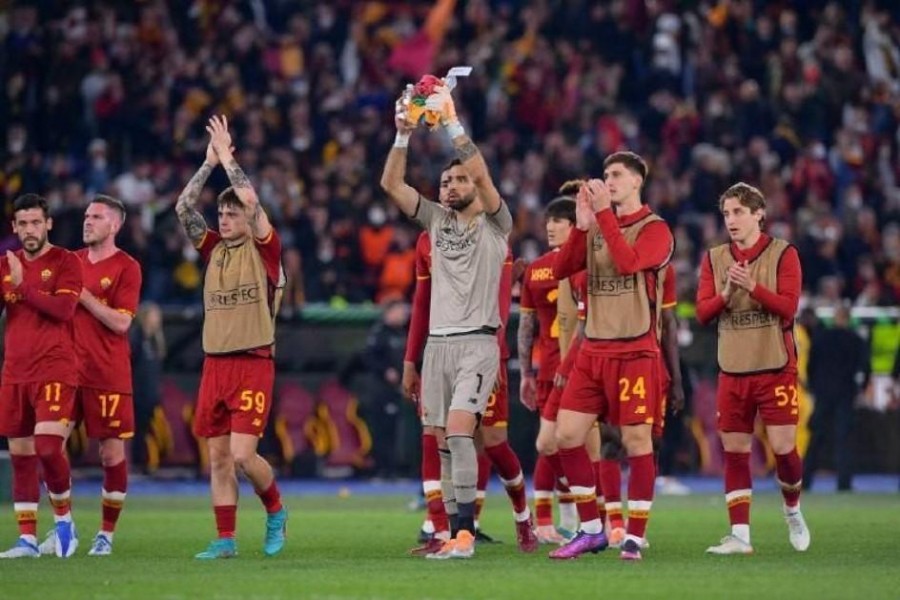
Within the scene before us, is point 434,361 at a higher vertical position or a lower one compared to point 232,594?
higher

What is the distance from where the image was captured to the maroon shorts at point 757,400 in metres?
14.0

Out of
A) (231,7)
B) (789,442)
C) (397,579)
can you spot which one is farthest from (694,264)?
(397,579)

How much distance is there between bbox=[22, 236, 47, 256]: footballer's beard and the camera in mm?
14016

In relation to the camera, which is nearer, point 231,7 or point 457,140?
point 457,140

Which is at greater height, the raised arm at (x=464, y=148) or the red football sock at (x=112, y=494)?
the raised arm at (x=464, y=148)

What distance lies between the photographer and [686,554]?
14.0 m

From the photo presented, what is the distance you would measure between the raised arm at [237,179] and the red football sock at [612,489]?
315cm

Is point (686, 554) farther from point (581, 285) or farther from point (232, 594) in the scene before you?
point (232, 594)

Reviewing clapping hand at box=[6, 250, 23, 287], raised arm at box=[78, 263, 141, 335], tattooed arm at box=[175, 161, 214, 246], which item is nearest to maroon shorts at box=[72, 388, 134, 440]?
raised arm at box=[78, 263, 141, 335]

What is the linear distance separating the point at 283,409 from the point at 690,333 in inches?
215

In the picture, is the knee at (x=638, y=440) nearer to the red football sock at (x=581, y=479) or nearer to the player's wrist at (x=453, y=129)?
the red football sock at (x=581, y=479)

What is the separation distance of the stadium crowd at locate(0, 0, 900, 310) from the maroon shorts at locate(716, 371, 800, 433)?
11.3 metres

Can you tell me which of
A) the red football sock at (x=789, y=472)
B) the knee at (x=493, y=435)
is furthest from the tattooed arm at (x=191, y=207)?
the red football sock at (x=789, y=472)

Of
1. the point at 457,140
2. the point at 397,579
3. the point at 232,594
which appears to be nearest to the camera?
the point at 232,594
